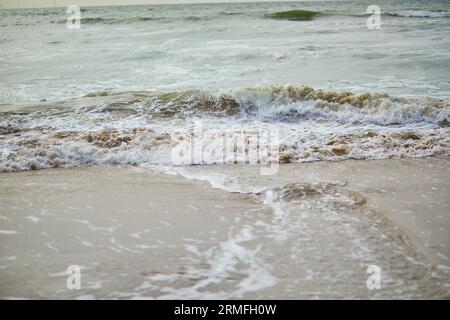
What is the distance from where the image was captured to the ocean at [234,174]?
9.50 feet

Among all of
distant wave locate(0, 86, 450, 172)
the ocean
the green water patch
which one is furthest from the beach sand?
the green water patch

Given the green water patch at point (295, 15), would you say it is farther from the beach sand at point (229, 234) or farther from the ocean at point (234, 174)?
the beach sand at point (229, 234)

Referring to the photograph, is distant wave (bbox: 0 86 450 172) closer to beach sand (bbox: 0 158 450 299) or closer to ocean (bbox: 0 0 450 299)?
ocean (bbox: 0 0 450 299)

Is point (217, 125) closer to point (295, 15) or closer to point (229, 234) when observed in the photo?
point (229, 234)

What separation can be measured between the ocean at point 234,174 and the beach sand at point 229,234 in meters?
0.02

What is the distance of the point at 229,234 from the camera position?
349 centimetres

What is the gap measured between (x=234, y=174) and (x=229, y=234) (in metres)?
1.72

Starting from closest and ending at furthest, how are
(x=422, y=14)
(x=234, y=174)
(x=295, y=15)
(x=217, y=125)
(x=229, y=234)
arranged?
(x=229, y=234) < (x=234, y=174) < (x=217, y=125) < (x=422, y=14) < (x=295, y=15)

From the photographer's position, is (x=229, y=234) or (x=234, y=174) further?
(x=234, y=174)

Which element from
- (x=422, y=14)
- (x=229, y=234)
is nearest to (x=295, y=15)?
(x=422, y=14)

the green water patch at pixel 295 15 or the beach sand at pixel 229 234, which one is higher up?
the green water patch at pixel 295 15

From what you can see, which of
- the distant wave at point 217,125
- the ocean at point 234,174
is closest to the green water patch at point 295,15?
the ocean at point 234,174

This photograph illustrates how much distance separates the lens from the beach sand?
274 cm
